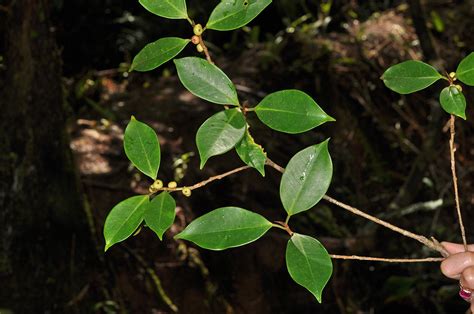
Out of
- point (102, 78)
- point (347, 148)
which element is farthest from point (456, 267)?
point (102, 78)

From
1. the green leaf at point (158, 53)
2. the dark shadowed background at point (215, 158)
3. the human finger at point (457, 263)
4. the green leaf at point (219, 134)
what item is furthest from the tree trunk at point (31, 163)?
the human finger at point (457, 263)

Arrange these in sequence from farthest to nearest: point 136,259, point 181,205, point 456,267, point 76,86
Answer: point 76,86 → point 181,205 → point 136,259 → point 456,267

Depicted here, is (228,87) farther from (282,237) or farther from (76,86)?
(76,86)

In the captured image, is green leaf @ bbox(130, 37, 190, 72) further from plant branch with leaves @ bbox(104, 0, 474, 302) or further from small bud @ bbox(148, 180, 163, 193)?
small bud @ bbox(148, 180, 163, 193)

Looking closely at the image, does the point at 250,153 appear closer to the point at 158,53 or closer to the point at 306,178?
the point at 306,178

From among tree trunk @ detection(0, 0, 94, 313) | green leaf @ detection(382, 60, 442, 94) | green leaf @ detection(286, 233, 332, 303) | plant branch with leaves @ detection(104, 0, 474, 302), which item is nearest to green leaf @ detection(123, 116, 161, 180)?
plant branch with leaves @ detection(104, 0, 474, 302)
